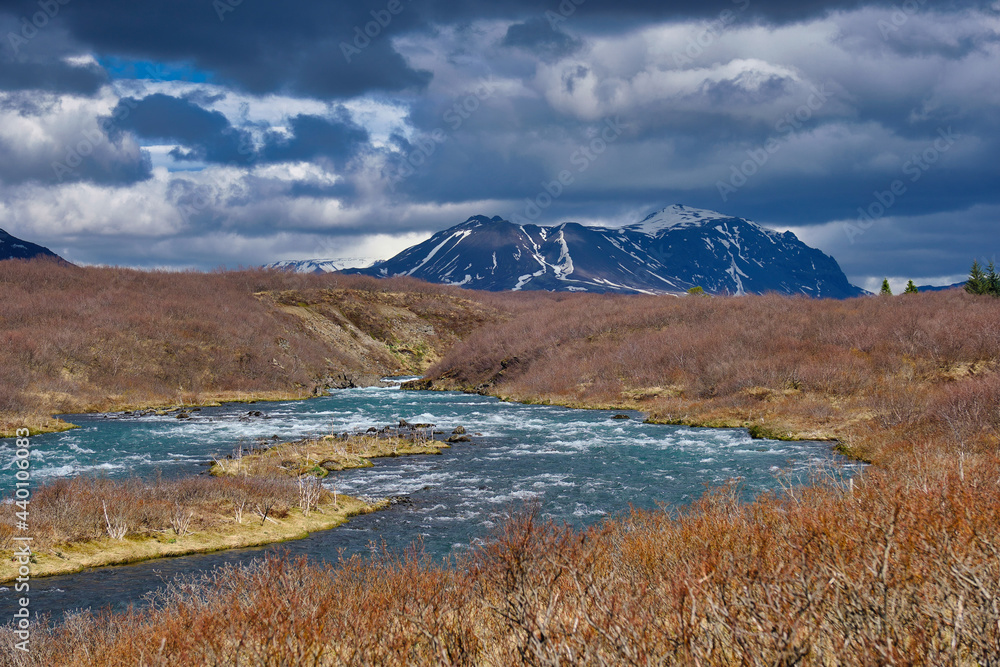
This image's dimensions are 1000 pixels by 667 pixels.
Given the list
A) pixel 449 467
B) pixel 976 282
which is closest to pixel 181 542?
pixel 449 467

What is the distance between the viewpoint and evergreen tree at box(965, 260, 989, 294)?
3465 inches

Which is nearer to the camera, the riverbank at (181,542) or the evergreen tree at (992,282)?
the riverbank at (181,542)

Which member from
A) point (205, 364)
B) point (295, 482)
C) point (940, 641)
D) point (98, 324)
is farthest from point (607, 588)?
point (98, 324)

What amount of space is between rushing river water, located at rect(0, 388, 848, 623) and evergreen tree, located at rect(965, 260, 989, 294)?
202ft

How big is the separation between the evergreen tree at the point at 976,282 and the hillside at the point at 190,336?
284 ft

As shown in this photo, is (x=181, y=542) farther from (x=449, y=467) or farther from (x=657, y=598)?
(x=657, y=598)

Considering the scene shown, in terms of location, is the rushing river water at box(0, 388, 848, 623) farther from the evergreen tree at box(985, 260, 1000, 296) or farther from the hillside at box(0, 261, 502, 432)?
the evergreen tree at box(985, 260, 1000, 296)

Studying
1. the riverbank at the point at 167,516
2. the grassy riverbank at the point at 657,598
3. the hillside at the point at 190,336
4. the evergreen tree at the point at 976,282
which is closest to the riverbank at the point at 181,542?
the riverbank at the point at 167,516

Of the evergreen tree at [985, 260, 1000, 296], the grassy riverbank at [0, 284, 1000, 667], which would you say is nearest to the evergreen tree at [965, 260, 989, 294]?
the evergreen tree at [985, 260, 1000, 296]

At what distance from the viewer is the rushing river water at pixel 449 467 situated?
64.6ft

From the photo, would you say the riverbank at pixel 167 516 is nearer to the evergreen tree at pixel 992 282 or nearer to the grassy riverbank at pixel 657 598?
the grassy riverbank at pixel 657 598

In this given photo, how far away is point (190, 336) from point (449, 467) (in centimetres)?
6635

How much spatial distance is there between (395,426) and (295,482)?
20759 mm

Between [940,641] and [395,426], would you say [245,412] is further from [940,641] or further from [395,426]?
[940,641]
